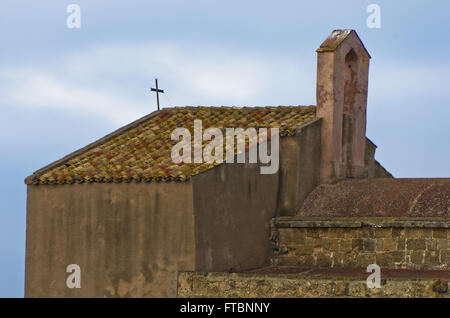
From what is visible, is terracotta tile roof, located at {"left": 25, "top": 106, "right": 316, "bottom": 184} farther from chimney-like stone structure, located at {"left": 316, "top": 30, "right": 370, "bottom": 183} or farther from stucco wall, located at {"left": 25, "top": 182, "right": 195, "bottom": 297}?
chimney-like stone structure, located at {"left": 316, "top": 30, "right": 370, "bottom": 183}

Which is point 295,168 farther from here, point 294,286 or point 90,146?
point 90,146

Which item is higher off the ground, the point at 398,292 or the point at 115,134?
the point at 115,134

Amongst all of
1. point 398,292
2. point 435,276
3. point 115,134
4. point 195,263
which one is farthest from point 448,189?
point 115,134

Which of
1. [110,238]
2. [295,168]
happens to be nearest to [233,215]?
[295,168]

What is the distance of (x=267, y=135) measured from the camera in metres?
19.2

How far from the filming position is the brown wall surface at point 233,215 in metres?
17.5

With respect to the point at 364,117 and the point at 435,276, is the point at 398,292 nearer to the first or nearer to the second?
the point at 435,276

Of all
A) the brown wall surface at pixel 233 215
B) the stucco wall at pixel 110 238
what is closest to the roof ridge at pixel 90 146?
the stucco wall at pixel 110 238

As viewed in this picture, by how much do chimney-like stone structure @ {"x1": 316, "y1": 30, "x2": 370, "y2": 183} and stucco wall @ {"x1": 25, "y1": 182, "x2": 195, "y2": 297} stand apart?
4644mm

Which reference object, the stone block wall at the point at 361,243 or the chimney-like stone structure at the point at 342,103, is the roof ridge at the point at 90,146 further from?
the stone block wall at the point at 361,243

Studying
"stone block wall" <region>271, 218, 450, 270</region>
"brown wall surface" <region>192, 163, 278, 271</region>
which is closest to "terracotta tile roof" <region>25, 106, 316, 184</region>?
"brown wall surface" <region>192, 163, 278, 271</region>

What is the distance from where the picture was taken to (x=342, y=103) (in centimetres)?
2109

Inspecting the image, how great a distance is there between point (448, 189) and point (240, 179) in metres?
4.44

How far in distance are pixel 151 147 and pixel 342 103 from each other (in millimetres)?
4567
